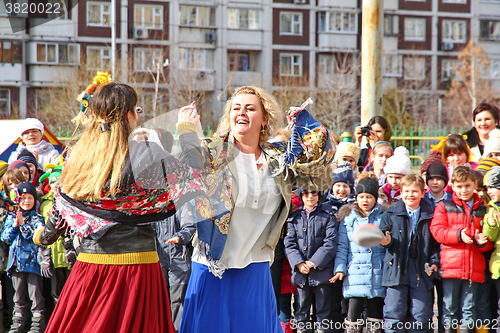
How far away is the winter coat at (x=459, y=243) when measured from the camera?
19.1 ft

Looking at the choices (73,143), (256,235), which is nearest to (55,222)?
(73,143)

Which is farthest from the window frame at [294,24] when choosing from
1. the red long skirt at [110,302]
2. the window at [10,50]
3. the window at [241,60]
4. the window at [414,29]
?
the red long skirt at [110,302]

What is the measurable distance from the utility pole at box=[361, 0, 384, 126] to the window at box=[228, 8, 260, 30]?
109ft

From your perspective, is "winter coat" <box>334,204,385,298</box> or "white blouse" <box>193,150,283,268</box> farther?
"winter coat" <box>334,204,385,298</box>

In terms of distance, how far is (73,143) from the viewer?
414 cm

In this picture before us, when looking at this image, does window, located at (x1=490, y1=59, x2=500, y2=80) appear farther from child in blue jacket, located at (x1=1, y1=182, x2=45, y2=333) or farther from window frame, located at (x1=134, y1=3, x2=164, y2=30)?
child in blue jacket, located at (x1=1, y1=182, x2=45, y2=333)

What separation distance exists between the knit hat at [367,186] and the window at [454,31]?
42268 mm

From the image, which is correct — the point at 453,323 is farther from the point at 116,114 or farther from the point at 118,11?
the point at 118,11

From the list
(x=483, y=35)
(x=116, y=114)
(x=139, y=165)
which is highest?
(x=483, y=35)

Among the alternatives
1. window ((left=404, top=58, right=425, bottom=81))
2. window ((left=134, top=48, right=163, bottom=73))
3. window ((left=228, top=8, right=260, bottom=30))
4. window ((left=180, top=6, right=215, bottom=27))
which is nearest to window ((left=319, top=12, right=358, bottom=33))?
window ((left=404, top=58, right=425, bottom=81))

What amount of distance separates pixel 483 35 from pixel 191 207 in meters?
46.3

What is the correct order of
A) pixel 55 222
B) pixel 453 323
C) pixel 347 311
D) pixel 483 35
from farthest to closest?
pixel 483 35
pixel 347 311
pixel 453 323
pixel 55 222

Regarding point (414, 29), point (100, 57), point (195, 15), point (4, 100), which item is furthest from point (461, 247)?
point (414, 29)

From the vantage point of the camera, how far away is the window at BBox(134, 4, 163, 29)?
125 ft
